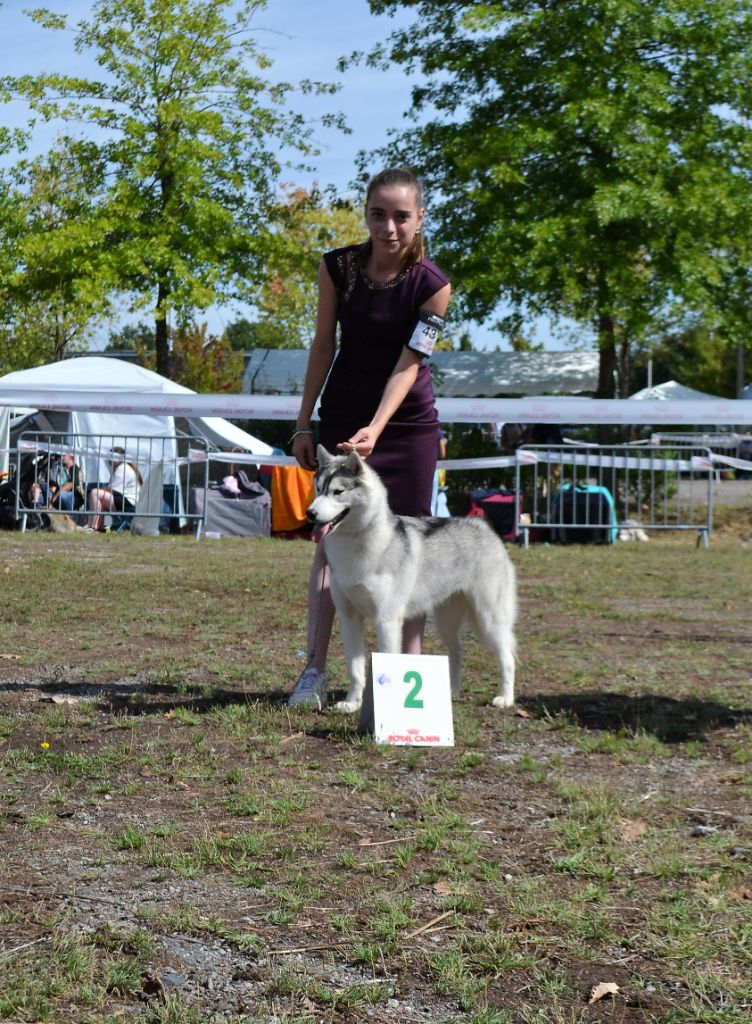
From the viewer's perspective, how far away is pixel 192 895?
286 cm

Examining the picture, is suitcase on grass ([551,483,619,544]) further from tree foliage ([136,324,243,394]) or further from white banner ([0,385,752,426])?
tree foliage ([136,324,243,394])

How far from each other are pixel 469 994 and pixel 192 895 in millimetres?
808

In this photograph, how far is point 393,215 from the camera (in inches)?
175

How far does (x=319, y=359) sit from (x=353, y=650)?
1219 mm

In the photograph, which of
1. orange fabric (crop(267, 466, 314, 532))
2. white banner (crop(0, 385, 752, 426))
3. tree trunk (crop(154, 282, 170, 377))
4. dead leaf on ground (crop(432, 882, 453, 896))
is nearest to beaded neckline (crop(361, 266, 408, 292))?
dead leaf on ground (crop(432, 882, 453, 896))

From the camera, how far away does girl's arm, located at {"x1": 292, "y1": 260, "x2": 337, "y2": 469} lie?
4750 mm

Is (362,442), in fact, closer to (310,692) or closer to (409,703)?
(409,703)

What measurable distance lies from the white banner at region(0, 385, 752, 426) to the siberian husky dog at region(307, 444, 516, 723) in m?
8.02

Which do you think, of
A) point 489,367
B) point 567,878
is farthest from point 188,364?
point 567,878

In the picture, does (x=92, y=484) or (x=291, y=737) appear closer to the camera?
(x=291, y=737)

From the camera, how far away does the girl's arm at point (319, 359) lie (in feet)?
15.6

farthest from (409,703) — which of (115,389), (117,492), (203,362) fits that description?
(203,362)

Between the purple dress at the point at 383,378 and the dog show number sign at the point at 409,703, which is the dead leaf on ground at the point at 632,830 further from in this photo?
the purple dress at the point at 383,378

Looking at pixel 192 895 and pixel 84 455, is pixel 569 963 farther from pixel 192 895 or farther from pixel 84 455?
pixel 84 455
